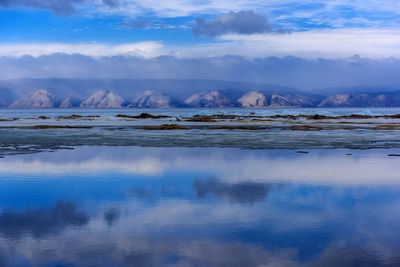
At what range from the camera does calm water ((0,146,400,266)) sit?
22.0 ft

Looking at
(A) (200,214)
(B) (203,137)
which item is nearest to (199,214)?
(A) (200,214)

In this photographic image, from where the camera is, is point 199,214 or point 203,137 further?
point 203,137

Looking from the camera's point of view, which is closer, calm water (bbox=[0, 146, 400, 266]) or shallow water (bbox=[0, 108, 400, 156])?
calm water (bbox=[0, 146, 400, 266])

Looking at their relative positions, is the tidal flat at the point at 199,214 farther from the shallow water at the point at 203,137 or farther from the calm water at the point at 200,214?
the shallow water at the point at 203,137

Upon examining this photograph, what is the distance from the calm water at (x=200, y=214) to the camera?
22.0 feet

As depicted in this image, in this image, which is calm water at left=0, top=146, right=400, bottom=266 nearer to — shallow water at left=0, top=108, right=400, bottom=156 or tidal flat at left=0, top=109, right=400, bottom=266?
tidal flat at left=0, top=109, right=400, bottom=266

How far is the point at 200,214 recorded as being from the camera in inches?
363

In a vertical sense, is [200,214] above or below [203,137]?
above

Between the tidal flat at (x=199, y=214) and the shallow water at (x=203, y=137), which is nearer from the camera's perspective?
the tidal flat at (x=199, y=214)

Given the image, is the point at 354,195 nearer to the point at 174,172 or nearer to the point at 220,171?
the point at 220,171

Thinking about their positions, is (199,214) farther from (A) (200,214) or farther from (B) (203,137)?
(B) (203,137)

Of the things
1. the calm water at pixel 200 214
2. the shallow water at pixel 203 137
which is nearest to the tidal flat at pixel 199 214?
the calm water at pixel 200 214

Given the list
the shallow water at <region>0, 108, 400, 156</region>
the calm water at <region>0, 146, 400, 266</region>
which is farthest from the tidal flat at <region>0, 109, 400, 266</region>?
the shallow water at <region>0, 108, 400, 156</region>

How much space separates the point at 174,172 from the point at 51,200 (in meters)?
5.50
